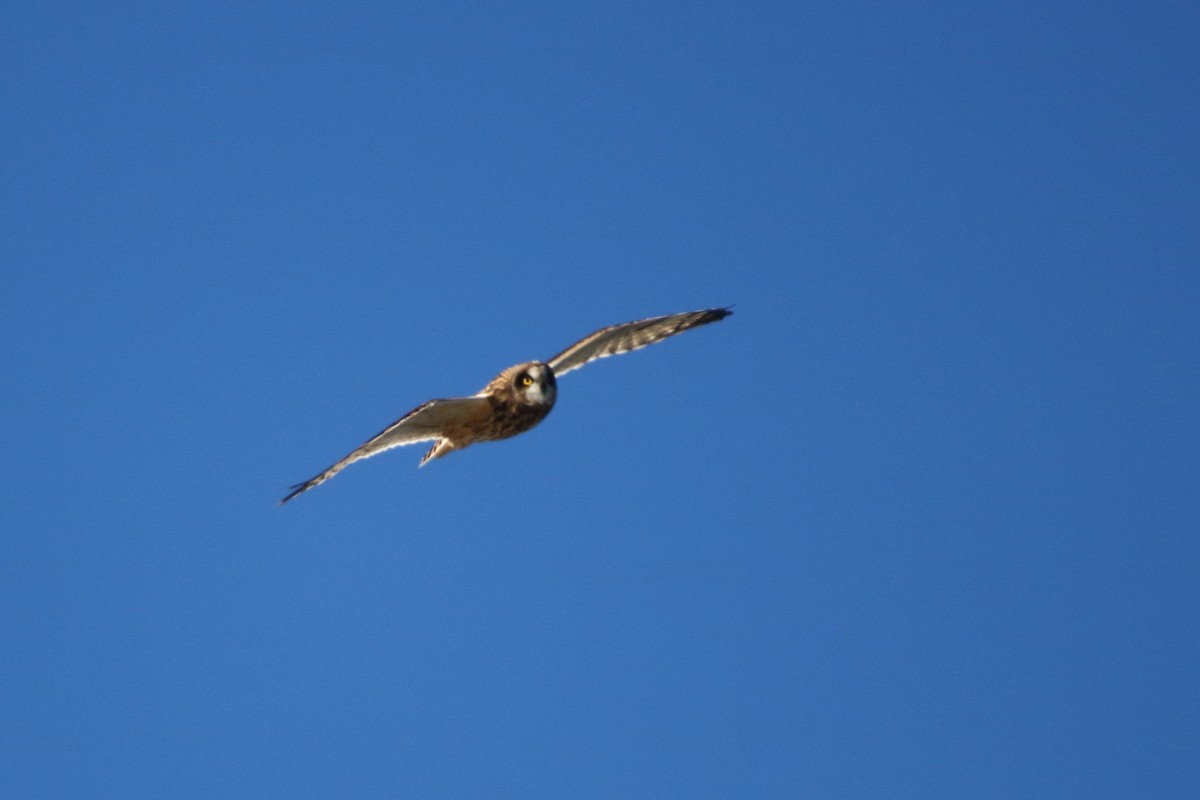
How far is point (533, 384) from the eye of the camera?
991cm

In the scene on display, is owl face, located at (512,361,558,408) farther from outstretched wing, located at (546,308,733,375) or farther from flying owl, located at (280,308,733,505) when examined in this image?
outstretched wing, located at (546,308,733,375)

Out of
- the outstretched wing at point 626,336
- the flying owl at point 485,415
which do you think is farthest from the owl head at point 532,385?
the outstretched wing at point 626,336

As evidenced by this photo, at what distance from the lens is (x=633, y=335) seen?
1150 centimetres

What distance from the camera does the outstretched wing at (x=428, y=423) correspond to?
9461 millimetres

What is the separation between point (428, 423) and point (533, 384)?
0.83 metres

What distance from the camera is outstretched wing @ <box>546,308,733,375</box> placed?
11062 millimetres

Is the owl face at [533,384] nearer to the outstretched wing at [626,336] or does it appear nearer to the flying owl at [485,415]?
the flying owl at [485,415]

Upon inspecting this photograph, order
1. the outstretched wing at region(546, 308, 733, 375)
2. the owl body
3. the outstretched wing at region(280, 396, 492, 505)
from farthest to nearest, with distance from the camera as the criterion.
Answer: the outstretched wing at region(546, 308, 733, 375)
the owl body
the outstretched wing at region(280, 396, 492, 505)

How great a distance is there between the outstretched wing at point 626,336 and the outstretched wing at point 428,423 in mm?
1359

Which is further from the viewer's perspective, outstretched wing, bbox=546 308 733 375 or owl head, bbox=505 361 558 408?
outstretched wing, bbox=546 308 733 375

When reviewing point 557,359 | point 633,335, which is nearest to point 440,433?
point 557,359

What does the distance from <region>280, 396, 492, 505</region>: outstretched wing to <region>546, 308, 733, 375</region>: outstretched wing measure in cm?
136

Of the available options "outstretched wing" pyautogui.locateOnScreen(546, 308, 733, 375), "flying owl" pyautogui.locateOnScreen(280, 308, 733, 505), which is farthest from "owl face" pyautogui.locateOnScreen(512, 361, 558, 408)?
"outstretched wing" pyautogui.locateOnScreen(546, 308, 733, 375)

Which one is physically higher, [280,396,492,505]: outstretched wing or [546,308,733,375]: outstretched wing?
[546,308,733,375]: outstretched wing
